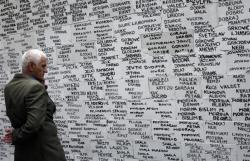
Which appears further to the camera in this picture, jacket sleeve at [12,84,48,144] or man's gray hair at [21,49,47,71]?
man's gray hair at [21,49,47,71]

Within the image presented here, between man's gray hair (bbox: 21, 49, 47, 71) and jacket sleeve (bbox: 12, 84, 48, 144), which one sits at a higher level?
man's gray hair (bbox: 21, 49, 47, 71)

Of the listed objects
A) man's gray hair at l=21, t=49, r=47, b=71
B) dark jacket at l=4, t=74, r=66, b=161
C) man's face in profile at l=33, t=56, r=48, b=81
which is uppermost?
man's gray hair at l=21, t=49, r=47, b=71

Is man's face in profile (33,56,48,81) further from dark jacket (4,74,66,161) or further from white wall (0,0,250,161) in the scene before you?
white wall (0,0,250,161)

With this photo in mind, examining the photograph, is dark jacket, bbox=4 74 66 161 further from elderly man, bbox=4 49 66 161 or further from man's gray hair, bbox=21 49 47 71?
man's gray hair, bbox=21 49 47 71

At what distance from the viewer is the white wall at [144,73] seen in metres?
3.28

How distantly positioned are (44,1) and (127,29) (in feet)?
3.59

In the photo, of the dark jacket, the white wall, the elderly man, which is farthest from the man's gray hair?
the white wall

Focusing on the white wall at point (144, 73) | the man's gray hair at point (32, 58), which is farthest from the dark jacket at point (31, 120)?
the white wall at point (144, 73)

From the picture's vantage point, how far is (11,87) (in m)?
3.25

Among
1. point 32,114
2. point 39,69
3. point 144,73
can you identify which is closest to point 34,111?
point 32,114

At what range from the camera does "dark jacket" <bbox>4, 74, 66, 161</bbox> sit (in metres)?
3.01

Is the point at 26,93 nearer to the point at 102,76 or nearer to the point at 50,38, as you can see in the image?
the point at 102,76

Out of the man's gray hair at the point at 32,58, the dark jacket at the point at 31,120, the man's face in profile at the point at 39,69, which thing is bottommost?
the dark jacket at the point at 31,120

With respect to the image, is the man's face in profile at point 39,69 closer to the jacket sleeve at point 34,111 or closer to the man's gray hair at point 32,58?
the man's gray hair at point 32,58
